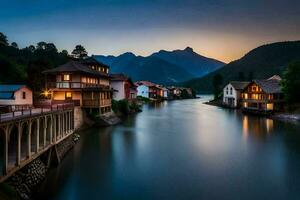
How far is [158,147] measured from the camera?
3384 centimetres

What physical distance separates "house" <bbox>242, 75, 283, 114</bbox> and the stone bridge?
51.1 meters

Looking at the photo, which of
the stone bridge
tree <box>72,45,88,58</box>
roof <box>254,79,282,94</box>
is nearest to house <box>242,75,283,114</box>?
roof <box>254,79,282,94</box>

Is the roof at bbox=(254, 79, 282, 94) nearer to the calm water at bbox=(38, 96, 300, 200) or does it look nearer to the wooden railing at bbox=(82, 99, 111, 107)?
the calm water at bbox=(38, 96, 300, 200)

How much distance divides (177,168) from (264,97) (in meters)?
53.5

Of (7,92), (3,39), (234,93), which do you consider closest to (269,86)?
(234,93)

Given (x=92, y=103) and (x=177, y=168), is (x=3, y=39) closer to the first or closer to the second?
(x=92, y=103)

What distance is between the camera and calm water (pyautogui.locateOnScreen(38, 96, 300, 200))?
765 inches

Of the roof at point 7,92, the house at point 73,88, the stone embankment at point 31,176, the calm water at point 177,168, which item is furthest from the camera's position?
the house at point 73,88

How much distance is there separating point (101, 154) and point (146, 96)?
111120 mm

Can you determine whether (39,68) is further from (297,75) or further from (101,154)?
(297,75)

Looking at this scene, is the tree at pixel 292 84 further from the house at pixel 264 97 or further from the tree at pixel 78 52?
the tree at pixel 78 52

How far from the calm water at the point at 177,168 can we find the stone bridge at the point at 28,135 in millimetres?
2373

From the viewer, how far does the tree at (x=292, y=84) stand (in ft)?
203

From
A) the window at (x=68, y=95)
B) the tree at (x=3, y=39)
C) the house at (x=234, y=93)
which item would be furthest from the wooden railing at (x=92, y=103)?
the tree at (x=3, y=39)
